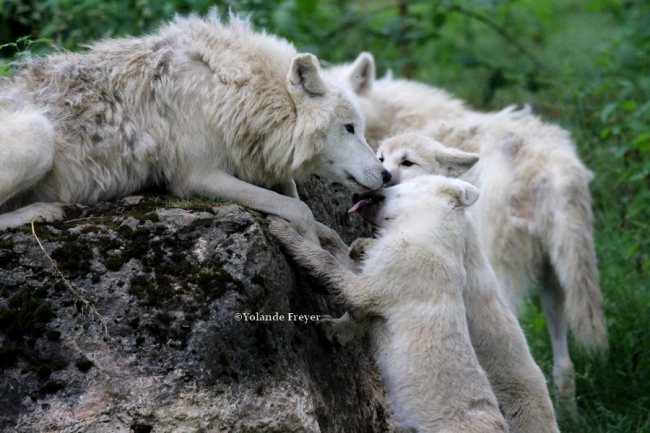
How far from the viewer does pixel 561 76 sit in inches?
430

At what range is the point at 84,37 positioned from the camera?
8.30 metres

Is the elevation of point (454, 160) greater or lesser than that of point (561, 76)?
greater

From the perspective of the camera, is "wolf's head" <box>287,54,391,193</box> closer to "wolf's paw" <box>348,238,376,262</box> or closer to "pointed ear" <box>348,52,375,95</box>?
"wolf's paw" <box>348,238,376,262</box>

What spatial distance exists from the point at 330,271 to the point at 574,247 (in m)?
3.00

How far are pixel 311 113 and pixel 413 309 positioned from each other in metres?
1.27

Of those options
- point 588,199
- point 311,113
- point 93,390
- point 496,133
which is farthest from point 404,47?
point 93,390

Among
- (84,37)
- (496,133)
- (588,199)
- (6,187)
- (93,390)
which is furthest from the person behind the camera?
(84,37)

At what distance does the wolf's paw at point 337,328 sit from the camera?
→ 3.85m


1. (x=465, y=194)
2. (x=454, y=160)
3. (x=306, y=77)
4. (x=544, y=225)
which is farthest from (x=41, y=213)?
(x=544, y=225)

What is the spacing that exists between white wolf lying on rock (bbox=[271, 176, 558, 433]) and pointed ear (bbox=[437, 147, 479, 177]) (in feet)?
2.02

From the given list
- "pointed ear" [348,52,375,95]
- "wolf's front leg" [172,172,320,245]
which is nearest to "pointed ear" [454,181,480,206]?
"wolf's front leg" [172,172,320,245]

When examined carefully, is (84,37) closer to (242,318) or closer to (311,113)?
(311,113)

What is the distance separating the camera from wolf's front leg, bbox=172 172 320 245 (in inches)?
154

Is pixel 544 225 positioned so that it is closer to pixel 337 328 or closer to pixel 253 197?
pixel 337 328
